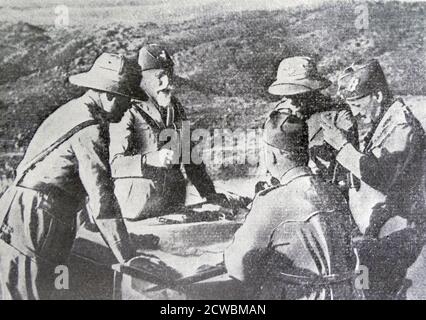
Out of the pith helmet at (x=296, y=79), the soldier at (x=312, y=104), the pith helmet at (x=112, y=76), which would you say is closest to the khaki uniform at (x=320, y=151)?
the soldier at (x=312, y=104)

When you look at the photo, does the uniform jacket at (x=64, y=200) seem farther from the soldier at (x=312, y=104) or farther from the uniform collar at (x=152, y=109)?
the soldier at (x=312, y=104)

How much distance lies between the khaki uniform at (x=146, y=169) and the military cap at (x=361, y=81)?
1.44 meters

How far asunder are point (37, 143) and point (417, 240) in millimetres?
3407

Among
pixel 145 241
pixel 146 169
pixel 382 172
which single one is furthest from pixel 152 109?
pixel 382 172

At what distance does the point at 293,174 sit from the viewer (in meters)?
5.24

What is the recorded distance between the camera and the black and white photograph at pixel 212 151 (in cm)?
517

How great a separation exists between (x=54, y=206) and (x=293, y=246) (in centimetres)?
201

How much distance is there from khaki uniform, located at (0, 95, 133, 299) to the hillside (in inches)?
13.5

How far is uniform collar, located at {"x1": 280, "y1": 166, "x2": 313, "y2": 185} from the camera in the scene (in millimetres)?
5230

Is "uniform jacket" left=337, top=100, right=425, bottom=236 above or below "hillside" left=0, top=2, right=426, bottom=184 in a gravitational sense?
below

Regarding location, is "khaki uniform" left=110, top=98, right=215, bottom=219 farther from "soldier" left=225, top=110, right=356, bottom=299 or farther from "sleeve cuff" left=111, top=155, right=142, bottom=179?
"soldier" left=225, top=110, right=356, bottom=299

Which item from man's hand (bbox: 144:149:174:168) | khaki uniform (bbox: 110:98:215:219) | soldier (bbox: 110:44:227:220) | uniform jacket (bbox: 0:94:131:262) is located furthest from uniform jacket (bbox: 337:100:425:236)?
uniform jacket (bbox: 0:94:131:262)

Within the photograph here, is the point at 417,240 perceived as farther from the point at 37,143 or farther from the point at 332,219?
the point at 37,143

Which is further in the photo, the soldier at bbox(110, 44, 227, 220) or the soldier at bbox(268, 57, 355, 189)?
the soldier at bbox(268, 57, 355, 189)
